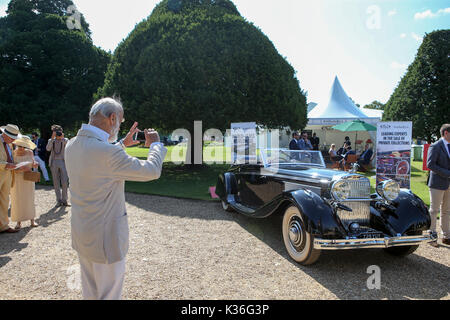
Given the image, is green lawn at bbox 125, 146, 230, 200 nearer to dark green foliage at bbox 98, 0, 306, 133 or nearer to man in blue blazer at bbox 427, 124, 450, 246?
dark green foliage at bbox 98, 0, 306, 133

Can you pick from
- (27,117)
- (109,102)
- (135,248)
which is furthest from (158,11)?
(109,102)

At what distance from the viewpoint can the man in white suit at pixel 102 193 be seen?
189 cm

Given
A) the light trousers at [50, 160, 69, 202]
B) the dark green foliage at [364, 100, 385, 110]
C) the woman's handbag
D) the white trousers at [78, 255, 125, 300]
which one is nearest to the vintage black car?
the white trousers at [78, 255, 125, 300]

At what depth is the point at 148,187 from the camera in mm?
10102

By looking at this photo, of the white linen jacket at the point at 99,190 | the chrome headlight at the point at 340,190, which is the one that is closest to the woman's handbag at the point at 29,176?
the white linen jacket at the point at 99,190

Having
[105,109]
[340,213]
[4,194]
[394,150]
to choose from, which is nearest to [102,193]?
[105,109]

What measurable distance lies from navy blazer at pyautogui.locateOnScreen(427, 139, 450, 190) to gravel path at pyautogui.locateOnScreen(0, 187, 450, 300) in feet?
3.57

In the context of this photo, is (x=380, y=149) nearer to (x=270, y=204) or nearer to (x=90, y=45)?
(x=270, y=204)

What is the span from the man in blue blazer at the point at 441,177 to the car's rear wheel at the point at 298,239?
8.41ft

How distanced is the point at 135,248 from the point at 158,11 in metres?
12.8

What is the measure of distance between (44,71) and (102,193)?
17.8 meters

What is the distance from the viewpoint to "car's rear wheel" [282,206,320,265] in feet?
12.3

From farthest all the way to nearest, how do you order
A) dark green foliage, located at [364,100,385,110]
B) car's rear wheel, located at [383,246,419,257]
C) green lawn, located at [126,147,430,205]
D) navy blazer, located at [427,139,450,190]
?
dark green foliage, located at [364,100,385,110] → green lawn, located at [126,147,430,205] → navy blazer, located at [427,139,450,190] → car's rear wheel, located at [383,246,419,257]

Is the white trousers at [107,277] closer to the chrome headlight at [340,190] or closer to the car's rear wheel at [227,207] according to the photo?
the chrome headlight at [340,190]
